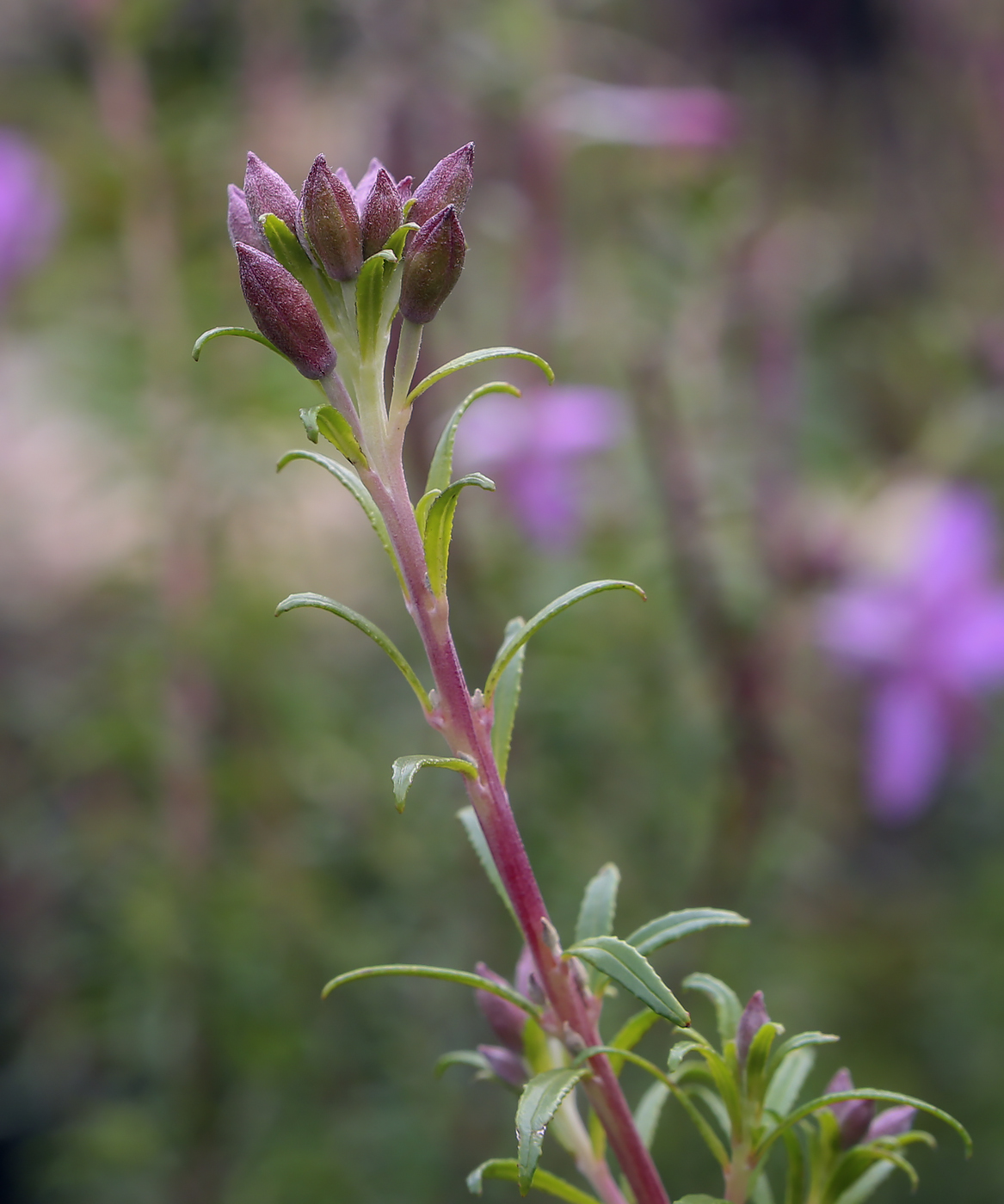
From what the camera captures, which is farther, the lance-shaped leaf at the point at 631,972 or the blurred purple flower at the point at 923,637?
the blurred purple flower at the point at 923,637

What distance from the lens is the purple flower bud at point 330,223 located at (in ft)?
0.76

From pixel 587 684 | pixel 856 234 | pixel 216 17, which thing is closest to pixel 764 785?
pixel 587 684

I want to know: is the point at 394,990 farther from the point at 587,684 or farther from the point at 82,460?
the point at 82,460

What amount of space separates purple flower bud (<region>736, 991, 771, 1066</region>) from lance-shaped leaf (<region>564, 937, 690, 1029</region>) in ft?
0.13

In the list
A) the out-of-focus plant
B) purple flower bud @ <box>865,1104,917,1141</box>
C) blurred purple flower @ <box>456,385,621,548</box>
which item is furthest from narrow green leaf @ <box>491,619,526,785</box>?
blurred purple flower @ <box>456,385,621,548</box>

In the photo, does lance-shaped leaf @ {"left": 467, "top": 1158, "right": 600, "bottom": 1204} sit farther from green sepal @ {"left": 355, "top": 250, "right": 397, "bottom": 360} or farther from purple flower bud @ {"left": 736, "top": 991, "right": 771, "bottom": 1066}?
green sepal @ {"left": 355, "top": 250, "right": 397, "bottom": 360}

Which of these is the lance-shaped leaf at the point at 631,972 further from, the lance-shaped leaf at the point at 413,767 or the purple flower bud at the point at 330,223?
the purple flower bud at the point at 330,223

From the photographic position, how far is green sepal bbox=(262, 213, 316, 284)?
232 mm

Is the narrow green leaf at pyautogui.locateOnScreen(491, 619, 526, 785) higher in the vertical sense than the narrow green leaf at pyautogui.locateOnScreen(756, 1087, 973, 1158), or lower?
higher

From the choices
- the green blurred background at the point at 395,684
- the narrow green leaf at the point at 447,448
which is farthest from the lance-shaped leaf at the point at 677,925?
the green blurred background at the point at 395,684

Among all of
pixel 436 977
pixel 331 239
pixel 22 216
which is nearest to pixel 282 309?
pixel 331 239

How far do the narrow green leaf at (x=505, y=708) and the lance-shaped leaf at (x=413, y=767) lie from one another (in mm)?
24

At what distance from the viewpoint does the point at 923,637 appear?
96 cm

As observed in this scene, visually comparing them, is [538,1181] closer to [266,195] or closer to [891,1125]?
[891,1125]
